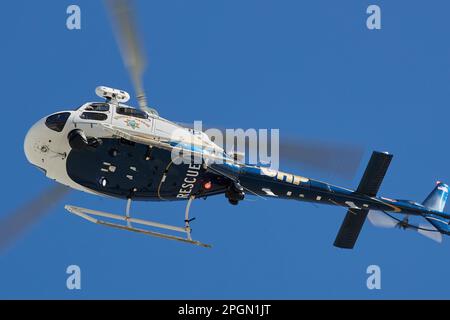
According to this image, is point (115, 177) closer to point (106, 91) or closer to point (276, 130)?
point (106, 91)

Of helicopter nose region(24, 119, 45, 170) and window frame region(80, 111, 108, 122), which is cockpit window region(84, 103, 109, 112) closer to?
window frame region(80, 111, 108, 122)

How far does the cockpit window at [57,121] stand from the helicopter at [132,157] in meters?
0.01

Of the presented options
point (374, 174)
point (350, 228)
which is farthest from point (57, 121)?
point (350, 228)

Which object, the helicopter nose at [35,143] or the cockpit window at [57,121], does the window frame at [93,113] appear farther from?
the helicopter nose at [35,143]

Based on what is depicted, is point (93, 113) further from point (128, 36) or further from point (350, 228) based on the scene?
point (350, 228)

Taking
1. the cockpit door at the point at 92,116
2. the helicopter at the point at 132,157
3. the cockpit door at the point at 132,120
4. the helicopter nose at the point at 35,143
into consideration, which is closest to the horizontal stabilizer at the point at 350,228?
the helicopter at the point at 132,157

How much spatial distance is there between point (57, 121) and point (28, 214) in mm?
1905

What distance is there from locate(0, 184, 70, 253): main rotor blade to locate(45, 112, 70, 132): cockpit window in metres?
1.42

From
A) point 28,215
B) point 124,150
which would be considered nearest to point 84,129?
point 124,150

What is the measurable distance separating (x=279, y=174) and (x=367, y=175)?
180 centimetres

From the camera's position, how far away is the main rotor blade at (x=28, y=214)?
12.8 meters

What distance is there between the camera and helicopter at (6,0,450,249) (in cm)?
1175

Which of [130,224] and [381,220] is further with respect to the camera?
[381,220]

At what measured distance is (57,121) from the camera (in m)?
11.8
